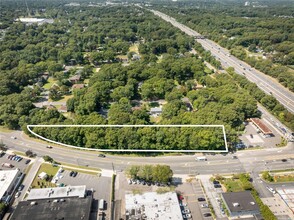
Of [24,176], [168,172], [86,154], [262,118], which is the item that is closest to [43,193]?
[24,176]

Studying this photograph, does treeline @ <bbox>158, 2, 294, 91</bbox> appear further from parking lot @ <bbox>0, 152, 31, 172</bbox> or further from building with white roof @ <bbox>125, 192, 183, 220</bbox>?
parking lot @ <bbox>0, 152, 31, 172</bbox>

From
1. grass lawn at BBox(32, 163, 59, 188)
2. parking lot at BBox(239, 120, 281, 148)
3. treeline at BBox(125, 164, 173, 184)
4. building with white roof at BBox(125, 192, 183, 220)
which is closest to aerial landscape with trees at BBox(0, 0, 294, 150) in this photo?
parking lot at BBox(239, 120, 281, 148)

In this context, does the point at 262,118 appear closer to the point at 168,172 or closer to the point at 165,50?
the point at 168,172

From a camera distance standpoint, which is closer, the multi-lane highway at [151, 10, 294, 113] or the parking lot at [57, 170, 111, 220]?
the parking lot at [57, 170, 111, 220]

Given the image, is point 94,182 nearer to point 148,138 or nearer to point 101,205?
point 101,205

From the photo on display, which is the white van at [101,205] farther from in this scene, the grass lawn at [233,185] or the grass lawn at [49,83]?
the grass lawn at [49,83]

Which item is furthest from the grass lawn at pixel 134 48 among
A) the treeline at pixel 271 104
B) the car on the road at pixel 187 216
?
the car on the road at pixel 187 216
